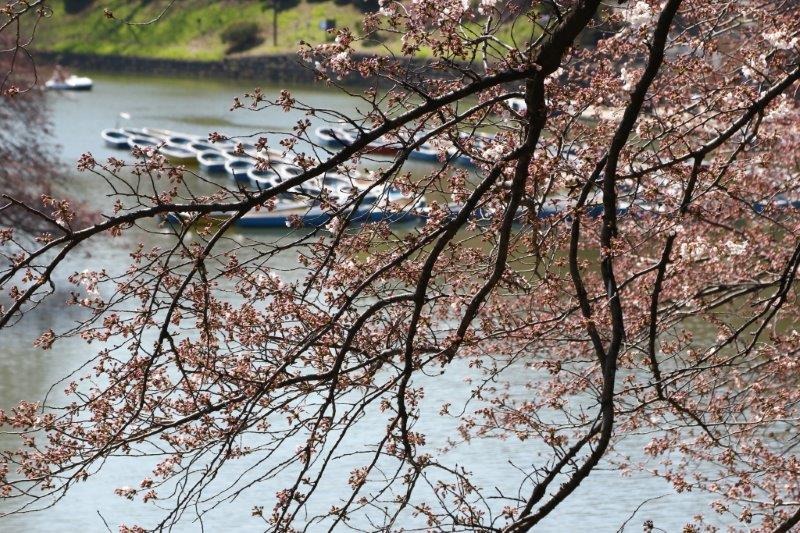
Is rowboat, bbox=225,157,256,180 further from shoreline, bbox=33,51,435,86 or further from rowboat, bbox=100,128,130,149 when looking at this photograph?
shoreline, bbox=33,51,435,86

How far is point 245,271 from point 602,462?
6563 mm

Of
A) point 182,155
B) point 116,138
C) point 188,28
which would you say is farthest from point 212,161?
point 188,28

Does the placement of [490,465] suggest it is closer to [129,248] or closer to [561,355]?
[561,355]

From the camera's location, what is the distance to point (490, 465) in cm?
1223

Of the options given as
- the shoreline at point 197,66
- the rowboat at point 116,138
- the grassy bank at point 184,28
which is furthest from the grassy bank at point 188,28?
the rowboat at point 116,138

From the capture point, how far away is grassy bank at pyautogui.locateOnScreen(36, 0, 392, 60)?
5353 cm

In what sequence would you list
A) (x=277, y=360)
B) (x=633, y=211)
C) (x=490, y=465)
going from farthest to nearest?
(x=490, y=465) < (x=633, y=211) < (x=277, y=360)

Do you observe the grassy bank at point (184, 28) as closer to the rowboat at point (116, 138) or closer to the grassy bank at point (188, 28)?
the grassy bank at point (188, 28)

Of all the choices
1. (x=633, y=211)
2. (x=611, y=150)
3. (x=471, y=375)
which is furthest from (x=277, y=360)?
(x=471, y=375)

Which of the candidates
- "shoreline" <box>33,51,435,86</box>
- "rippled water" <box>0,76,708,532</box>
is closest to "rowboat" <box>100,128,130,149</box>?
"rippled water" <box>0,76,708,532</box>

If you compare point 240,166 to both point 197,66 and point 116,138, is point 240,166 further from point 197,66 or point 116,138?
point 197,66

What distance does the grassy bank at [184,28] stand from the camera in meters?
53.5

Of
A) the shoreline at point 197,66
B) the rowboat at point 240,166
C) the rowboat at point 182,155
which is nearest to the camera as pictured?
the rowboat at point 240,166

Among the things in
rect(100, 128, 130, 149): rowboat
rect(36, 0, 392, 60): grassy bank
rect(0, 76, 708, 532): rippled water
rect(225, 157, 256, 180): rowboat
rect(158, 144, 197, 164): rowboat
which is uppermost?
rect(36, 0, 392, 60): grassy bank
